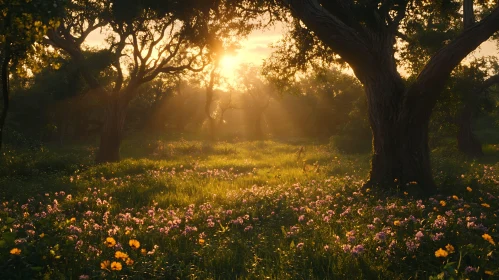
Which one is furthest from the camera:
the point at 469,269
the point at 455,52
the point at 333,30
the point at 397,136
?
the point at 397,136

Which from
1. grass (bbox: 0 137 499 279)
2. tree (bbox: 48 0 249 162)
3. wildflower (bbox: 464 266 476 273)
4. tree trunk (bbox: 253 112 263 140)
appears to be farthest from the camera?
tree trunk (bbox: 253 112 263 140)

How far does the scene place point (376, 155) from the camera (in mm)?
10688

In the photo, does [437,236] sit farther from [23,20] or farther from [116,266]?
[23,20]

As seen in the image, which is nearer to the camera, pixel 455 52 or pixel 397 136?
pixel 455 52

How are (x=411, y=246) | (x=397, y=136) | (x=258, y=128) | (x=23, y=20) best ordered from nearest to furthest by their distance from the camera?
(x=411, y=246) → (x=23, y=20) → (x=397, y=136) → (x=258, y=128)

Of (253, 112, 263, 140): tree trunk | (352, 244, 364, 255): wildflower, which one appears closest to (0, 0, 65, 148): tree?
(352, 244, 364, 255): wildflower

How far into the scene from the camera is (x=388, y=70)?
10.4 metres

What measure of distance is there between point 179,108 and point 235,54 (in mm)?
35916

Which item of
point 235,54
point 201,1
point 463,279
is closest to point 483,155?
point 235,54

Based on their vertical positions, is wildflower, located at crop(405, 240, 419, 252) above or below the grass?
above

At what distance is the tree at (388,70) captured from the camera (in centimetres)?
934

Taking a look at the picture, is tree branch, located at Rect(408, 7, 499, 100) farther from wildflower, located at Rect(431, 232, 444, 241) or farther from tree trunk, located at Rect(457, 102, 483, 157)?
tree trunk, located at Rect(457, 102, 483, 157)

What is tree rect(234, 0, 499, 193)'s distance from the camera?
30.6 feet

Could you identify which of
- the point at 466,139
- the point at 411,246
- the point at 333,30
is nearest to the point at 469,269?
the point at 411,246
